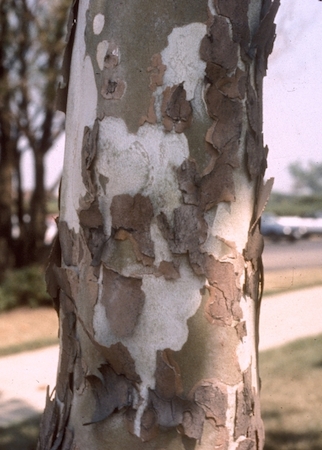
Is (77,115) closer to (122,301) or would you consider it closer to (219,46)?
(219,46)

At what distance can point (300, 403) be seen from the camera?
4.86m

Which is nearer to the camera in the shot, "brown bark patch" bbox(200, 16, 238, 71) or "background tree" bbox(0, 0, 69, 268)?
"brown bark patch" bbox(200, 16, 238, 71)

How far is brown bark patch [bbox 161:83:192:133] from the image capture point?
4.60 feet

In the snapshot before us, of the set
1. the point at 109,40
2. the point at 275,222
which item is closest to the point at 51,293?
the point at 109,40

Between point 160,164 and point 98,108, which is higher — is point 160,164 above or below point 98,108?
below

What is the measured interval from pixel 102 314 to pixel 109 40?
2.34 ft

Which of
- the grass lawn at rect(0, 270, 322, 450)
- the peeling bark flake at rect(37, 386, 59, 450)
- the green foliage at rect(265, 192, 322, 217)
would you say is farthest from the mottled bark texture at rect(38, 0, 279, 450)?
the green foliage at rect(265, 192, 322, 217)

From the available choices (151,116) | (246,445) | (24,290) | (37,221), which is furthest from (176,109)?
(37,221)

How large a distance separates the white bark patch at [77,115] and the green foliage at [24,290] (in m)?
8.03

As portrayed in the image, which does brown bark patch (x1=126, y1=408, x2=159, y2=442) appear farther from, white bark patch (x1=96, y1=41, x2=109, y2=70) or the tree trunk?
the tree trunk

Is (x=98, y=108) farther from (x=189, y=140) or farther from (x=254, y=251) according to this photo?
(x=254, y=251)

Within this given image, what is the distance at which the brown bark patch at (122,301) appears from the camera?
1.42 m

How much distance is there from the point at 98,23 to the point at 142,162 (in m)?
0.40

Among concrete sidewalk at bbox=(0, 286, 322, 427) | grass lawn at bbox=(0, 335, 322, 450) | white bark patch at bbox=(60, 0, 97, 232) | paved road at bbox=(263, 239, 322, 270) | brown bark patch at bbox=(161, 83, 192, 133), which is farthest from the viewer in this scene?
paved road at bbox=(263, 239, 322, 270)
